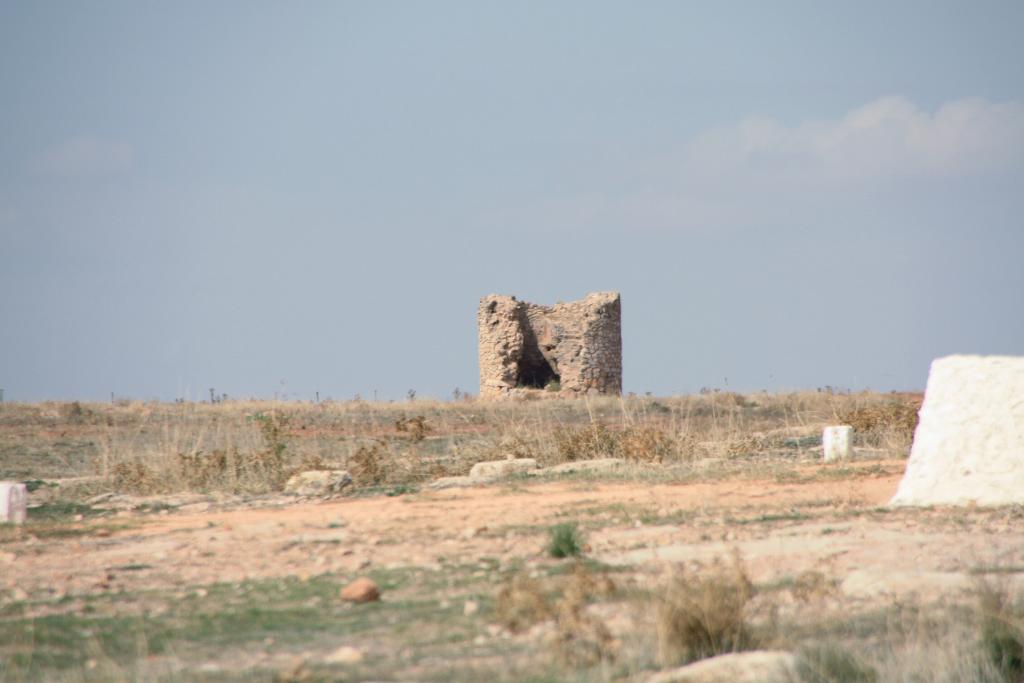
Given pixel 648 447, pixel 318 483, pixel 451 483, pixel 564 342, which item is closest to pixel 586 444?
pixel 648 447

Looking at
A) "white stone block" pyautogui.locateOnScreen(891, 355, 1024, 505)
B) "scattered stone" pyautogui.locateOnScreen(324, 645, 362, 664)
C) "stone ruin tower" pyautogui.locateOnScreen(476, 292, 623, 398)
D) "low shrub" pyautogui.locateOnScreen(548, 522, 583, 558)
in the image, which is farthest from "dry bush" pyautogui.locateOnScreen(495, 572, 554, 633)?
"stone ruin tower" pyautogui.locateOnScreen(476, 292, 623, 398)

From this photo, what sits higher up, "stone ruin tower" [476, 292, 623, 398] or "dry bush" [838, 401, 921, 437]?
"stone ruin tower" [476, 292, 623, 398]

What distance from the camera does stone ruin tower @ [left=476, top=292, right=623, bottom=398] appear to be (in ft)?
104

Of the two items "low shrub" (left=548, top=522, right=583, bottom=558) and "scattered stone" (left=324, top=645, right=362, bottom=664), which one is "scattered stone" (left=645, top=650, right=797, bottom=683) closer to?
"scattered stone" (left=324, top=645, right=362, bottom=664)

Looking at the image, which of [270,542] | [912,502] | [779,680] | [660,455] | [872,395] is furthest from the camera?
[872,395]

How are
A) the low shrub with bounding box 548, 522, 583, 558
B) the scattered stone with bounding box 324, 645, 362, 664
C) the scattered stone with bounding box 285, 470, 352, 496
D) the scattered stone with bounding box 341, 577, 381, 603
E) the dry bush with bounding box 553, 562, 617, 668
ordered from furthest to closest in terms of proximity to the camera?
the scattered stone with bounding box 285, 470, 352, 496 → the low shrub with bounding box 548, 522, 583, 558 → the scattered stone with bounding box 341, 577, 381, 603 → the scattered stone with bounding box 324, 645, 362, 664 → the dry bush with bounding box 553, 562, 617, 668

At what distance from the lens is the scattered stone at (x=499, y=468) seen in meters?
13.9

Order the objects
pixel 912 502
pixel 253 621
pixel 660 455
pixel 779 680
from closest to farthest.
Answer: pixel 779 680, pixel 253 621, pixel 912 502, pixel 660 455

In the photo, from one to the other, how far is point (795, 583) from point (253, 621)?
2.87m

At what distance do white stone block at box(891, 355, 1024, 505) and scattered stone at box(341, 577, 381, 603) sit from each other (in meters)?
4.83

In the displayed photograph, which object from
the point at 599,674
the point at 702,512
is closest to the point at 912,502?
the point at 702,512

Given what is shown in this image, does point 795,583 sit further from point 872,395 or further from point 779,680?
point 872,395

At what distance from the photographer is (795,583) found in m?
6.40

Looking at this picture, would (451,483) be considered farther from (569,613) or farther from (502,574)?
(569,613)
